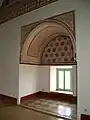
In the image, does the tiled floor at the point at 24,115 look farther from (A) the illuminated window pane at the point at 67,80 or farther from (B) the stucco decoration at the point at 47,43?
(A) the illuminated window pane at the point at 67,80

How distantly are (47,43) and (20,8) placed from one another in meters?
1.63

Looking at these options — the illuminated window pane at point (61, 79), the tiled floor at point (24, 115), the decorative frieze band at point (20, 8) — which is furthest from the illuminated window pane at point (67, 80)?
the decorative frieze band at point (20, 8)

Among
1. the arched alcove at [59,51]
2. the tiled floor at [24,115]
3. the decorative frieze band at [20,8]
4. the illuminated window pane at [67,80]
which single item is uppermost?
the decorative frieze band at [20,8]

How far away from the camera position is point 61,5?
406cm

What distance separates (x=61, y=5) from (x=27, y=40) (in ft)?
5.26

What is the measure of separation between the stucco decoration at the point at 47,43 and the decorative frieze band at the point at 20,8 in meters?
0.52

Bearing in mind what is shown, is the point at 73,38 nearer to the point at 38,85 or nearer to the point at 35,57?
the point at 35,57

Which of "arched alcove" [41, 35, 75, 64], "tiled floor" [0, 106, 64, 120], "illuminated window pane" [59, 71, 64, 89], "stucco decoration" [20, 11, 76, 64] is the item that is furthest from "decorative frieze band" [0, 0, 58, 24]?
"tiled floor" [0, 106, 64, 120]

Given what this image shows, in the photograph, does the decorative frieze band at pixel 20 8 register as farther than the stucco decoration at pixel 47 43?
Yes

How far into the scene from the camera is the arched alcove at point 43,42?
4723 millimetres

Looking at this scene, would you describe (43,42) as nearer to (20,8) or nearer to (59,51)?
(59,51)

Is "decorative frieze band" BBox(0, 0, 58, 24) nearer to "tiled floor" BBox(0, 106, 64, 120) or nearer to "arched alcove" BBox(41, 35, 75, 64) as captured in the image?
"arched alcove" BBox(41, 35, 75, 64)

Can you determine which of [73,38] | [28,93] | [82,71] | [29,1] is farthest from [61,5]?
[28,93]

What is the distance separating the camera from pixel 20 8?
5.22m
